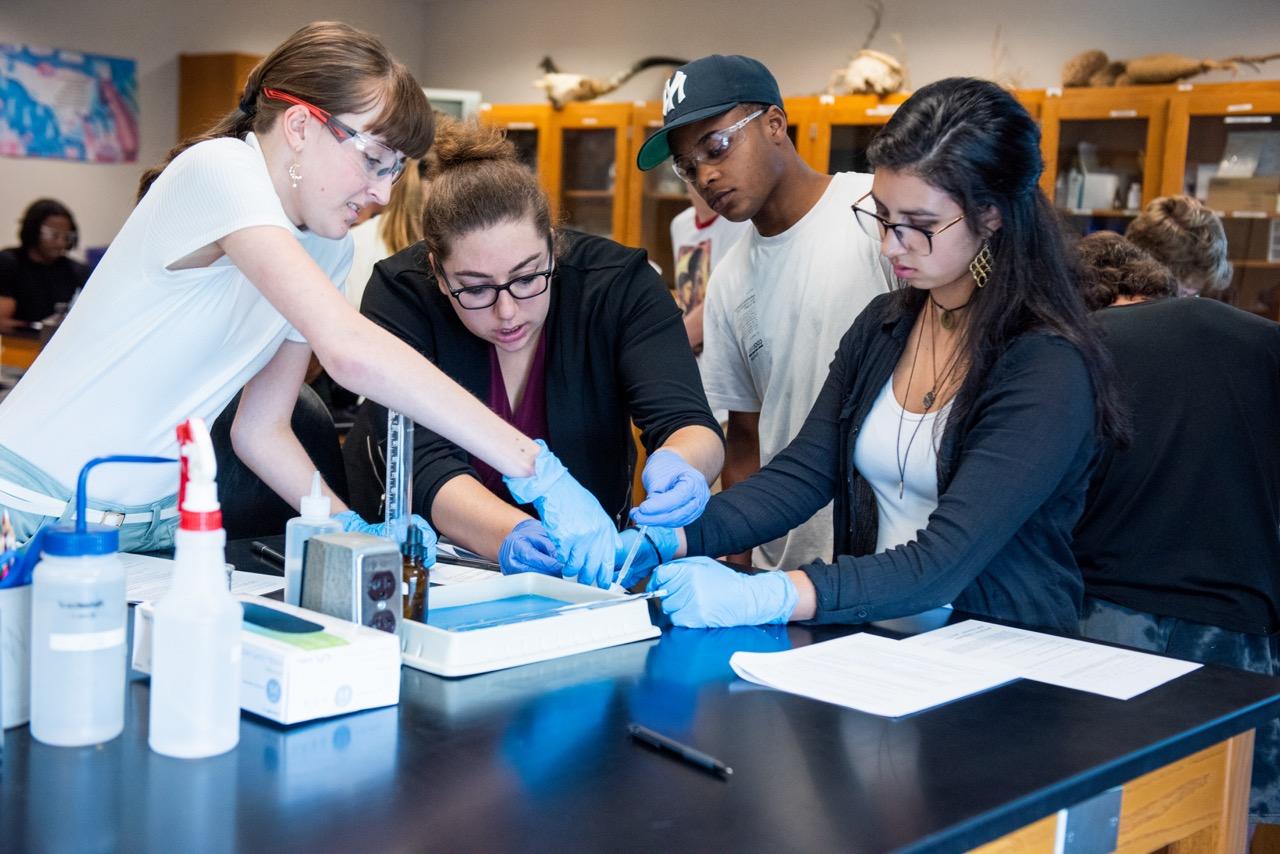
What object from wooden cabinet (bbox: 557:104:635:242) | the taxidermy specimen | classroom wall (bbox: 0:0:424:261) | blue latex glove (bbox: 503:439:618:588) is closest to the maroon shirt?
blue latex glove (bbox: 503:439:618:588)

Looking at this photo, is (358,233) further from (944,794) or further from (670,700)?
(944,794)

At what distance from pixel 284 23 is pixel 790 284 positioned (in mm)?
6313

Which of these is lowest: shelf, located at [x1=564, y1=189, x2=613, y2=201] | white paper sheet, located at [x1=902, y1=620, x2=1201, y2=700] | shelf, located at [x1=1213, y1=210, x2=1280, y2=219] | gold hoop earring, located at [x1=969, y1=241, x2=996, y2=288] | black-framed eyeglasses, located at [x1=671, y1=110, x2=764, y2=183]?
white paper sheet, located at [x1=902, y1=620, x2=1201, y2=700]

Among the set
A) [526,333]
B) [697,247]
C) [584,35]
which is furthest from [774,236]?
Answer: [584,35]

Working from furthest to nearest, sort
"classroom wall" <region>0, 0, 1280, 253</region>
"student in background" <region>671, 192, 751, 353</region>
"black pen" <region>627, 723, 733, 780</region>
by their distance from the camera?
"classroom wall" <region>0, 0, 1280, 253</region>
"student in background" <region>671, 192, 751, 353</region>
"black pen" <region>627, 723, 733, 780</region>

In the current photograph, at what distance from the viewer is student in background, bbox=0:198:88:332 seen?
5980 mm

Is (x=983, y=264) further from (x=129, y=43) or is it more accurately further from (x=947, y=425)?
(x=129, y=43)

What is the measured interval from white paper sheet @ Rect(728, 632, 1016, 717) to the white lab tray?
13 centimetres

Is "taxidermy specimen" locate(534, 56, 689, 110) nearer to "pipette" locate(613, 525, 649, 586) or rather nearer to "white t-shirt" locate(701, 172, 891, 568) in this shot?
"white t-shirt" locate(701, 172, 891, 568)

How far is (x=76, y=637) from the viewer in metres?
0.96

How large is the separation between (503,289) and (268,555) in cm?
49

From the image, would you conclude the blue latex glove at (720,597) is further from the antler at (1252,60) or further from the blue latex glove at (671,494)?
the antler at (1252,60)

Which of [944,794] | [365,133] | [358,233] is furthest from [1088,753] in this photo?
[358,233]

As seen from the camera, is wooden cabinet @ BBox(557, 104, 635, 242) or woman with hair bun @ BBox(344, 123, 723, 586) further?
wooden cabinet @ BBox(557, 104, 635, 242)
